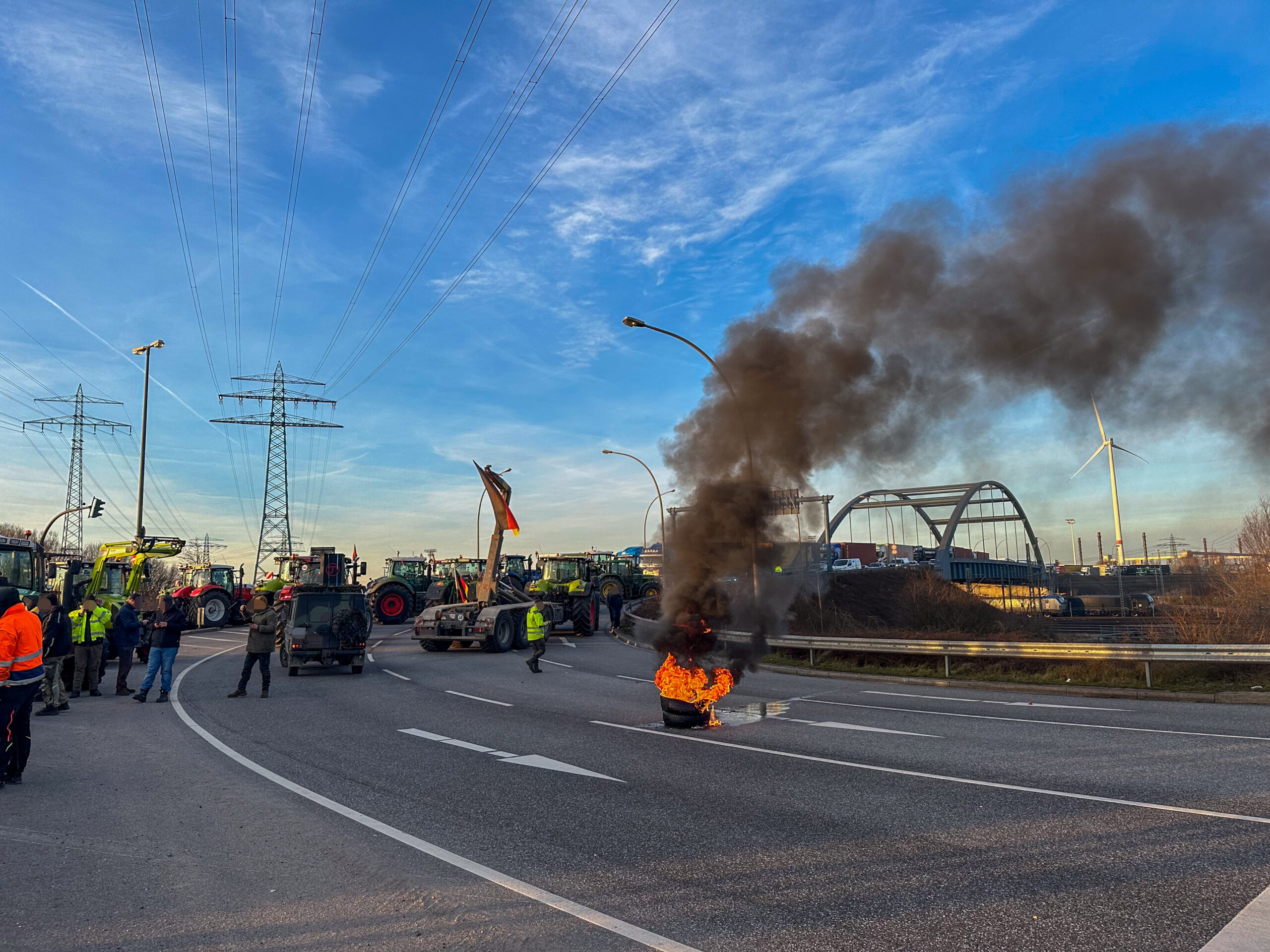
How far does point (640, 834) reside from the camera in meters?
5.29

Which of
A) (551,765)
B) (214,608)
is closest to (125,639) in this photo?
(551,765)

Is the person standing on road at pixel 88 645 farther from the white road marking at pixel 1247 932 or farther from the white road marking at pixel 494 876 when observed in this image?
the white road marking at pixel 1247 932

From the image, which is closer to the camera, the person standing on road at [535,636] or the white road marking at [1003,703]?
the white road marking at [1003,703]

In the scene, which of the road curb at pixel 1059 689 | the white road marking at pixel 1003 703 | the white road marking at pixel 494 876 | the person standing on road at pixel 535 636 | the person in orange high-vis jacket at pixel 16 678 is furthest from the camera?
the person standing on road at pixel 535 636

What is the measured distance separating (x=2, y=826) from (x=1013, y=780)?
759 cm

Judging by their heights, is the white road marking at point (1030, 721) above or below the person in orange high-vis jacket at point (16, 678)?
below

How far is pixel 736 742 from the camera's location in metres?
8.59

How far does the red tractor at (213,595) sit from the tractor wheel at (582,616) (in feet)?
42.3

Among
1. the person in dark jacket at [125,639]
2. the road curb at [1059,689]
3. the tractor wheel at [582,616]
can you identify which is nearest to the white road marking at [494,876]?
the person in dark jacket at [125,639]

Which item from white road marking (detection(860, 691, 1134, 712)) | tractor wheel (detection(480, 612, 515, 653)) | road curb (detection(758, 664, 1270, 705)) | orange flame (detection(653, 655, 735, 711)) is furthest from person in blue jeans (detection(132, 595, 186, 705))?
road curb (detection(758, 664, 1270, 705))

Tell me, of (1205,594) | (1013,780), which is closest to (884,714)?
(1013,780)

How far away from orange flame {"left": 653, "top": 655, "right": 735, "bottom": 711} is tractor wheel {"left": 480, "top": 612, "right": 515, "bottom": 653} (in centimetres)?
1183

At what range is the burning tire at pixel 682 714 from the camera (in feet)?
30.8

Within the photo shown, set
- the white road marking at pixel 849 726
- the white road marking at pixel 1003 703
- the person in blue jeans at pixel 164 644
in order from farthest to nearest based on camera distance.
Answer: the person in blue jeans at pixel 164 644
the white road marking at pixel 1003 703
the white road marking at pixel 849 726
